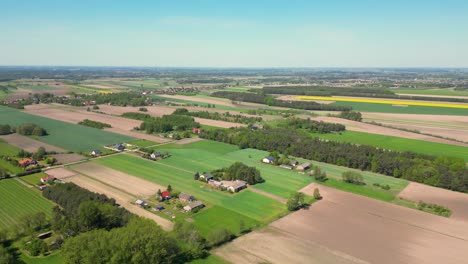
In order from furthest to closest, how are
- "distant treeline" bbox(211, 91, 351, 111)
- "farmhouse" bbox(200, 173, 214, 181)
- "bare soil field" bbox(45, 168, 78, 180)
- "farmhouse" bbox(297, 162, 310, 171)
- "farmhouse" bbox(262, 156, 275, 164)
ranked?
1. "distant treeline" bbox(211, 91, 351, 111)
2. "farmhouse" bbox(262, 156, 275, 164)
3. "farmhouse" bbox(297, 162, 310, 171)
4. "bare soil field" bbox(45, 168, 78, 180)
5. "farmhouse" bbox(200, 173, 214, 181)

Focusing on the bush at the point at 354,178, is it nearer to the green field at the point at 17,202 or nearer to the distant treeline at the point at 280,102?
the green field at the point at 17,202

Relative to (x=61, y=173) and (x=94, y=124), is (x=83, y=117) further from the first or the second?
(x=61, y=173)

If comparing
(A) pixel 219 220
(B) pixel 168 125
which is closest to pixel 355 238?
(A) pixel 219 220

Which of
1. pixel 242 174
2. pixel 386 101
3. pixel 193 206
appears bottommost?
pixel 193 206

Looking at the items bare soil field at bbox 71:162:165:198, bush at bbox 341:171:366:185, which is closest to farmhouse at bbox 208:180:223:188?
bare soil field at bbox 71:162:165:198

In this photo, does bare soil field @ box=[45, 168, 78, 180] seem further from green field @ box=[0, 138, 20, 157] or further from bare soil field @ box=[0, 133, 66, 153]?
green field @ box=[0, 138, 20, 157]

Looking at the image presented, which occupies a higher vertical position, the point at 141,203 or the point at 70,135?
the point at 70,135
